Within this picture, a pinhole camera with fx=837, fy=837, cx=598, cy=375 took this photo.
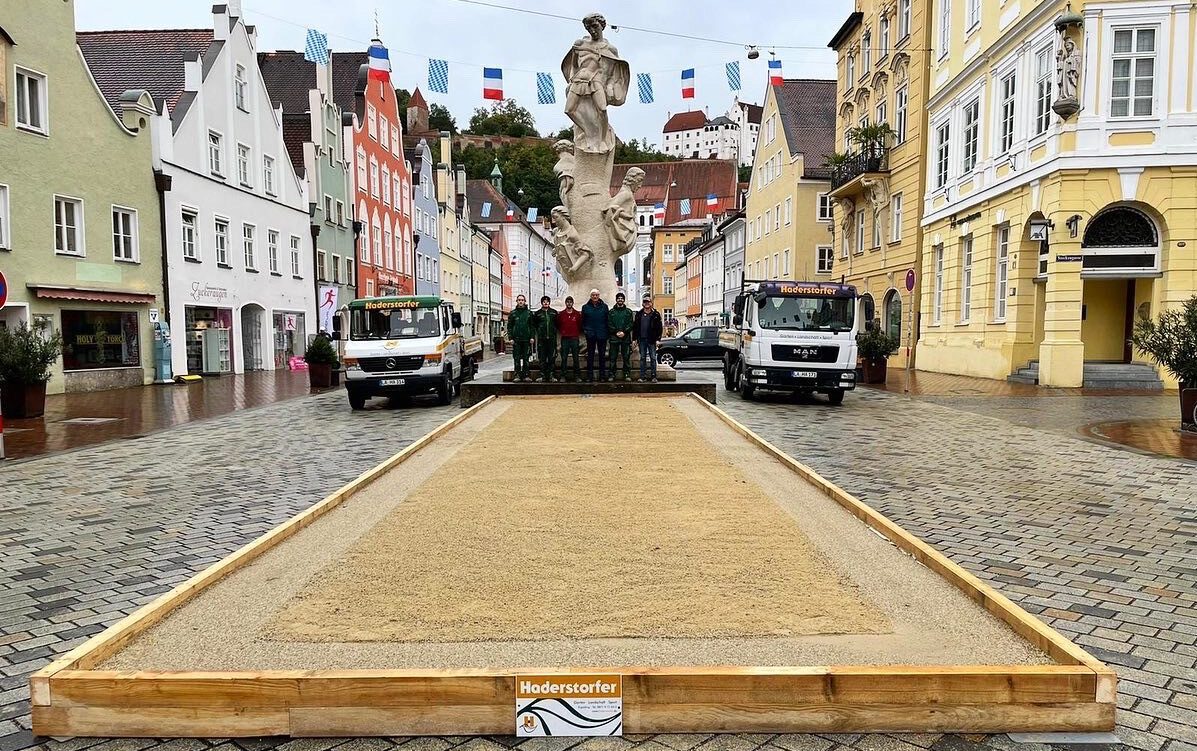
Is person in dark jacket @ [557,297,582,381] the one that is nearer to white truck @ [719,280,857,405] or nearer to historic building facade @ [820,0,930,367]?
white truck @ [719,280,857,405]

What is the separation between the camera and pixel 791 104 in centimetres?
4947

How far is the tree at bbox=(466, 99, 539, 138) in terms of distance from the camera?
135m

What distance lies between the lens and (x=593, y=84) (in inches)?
690

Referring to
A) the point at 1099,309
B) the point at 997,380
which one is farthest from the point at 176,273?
the point at 1099,309

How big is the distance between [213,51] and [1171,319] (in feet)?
96.4

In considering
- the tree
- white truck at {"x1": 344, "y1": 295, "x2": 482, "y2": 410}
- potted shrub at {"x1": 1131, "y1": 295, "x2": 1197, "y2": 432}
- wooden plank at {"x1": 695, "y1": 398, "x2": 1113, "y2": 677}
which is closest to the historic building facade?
potted shrub at {"x1": 1131, "y1": 295, "x2": 1197, "y2": 432}

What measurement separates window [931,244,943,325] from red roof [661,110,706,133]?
14157cm

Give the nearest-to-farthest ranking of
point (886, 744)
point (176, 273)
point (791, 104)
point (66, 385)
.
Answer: point (886, 744), point (66, 385), point (176, 273), point (791, 104)

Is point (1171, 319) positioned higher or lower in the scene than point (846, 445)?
higher

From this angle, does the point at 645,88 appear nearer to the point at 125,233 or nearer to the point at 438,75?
the point at 438,75

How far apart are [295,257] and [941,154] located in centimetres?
2583

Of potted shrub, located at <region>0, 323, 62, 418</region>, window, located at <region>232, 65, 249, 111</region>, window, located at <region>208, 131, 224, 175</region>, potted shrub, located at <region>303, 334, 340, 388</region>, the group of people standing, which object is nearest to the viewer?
potted shrub, located at <region>0, 323, 62, 418</region>

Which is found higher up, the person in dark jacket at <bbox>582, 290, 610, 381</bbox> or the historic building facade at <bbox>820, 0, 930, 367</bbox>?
the historic building facade at <bbox>820, 0, 930, 367</bbox>

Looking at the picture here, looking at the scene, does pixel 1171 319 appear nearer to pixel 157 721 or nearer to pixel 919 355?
pixel 157 721
